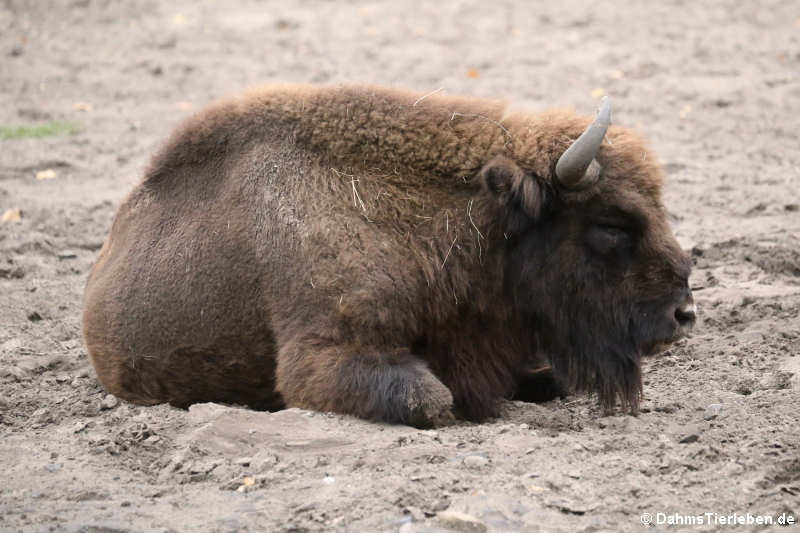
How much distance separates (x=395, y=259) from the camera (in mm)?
4996

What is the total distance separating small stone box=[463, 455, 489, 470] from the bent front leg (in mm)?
530

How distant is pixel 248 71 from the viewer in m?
11.9

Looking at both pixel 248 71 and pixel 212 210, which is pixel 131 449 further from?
pixel 248 71

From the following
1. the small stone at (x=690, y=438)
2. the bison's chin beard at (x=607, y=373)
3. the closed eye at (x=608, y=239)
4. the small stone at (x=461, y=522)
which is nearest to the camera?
the small stone at (x=461, y=522)

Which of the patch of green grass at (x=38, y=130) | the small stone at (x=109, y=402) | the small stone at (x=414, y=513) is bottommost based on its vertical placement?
the small stone at (x=109, y=402)

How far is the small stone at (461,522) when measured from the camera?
3.68m

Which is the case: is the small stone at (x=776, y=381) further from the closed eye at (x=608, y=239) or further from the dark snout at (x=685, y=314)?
the closed eye at (x=608, y=239)

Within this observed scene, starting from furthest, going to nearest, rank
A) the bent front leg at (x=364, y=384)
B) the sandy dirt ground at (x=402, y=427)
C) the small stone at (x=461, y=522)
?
the bent front leg at (x=364, y=384), the sandy dirt ground at (x=402, y=427), the small stone at (x=461, y=522)

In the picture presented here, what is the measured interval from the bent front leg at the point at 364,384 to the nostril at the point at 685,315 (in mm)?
1187

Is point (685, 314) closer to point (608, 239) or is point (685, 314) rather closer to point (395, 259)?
point (608, 239)

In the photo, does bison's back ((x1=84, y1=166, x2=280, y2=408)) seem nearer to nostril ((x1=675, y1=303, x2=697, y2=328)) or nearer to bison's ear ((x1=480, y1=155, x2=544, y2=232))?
bison's ear ((x1=480, y1=155, x2=544, y2=232))

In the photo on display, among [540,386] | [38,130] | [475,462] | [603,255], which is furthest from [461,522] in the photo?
[38,130]

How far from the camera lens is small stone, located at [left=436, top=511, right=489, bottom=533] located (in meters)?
3.68

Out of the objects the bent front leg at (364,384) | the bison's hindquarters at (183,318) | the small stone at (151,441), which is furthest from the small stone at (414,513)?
the bison's hindquarters at (183,318)
